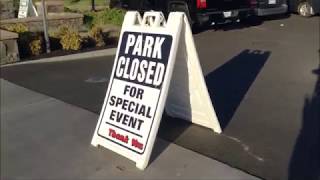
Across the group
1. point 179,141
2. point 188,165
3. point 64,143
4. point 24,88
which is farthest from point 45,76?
point 188,165

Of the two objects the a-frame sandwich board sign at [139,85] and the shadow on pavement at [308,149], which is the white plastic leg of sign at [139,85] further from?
the shadow on pavement at [308,149]

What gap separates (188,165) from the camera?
477 centimetres

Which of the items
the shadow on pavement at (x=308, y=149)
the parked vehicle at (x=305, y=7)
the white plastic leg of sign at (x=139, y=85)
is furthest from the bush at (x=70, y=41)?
the parked vehicle at (x=305, y=7)

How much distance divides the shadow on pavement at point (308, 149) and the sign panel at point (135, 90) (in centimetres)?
151

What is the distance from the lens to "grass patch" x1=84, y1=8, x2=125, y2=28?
575 inches

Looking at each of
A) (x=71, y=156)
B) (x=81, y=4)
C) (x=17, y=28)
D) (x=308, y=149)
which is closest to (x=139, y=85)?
(x=71, y=156)

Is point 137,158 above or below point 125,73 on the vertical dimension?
below

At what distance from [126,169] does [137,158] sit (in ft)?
0.52

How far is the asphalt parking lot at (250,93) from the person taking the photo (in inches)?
195

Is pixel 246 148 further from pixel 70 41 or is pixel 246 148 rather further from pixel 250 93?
pixel 70 41

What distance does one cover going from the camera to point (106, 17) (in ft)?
49.4

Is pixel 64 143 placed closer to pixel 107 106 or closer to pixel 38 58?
pixel 107 106

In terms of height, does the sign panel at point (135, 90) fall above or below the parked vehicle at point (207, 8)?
below

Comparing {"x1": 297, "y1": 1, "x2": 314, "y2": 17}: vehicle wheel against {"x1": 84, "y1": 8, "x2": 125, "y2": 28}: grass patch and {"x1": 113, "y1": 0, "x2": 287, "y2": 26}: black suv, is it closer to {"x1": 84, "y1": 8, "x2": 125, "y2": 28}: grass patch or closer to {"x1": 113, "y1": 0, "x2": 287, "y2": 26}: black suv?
{"x1": 113, "y1": 0, "x2": 287, "y2": 26}: black suv
